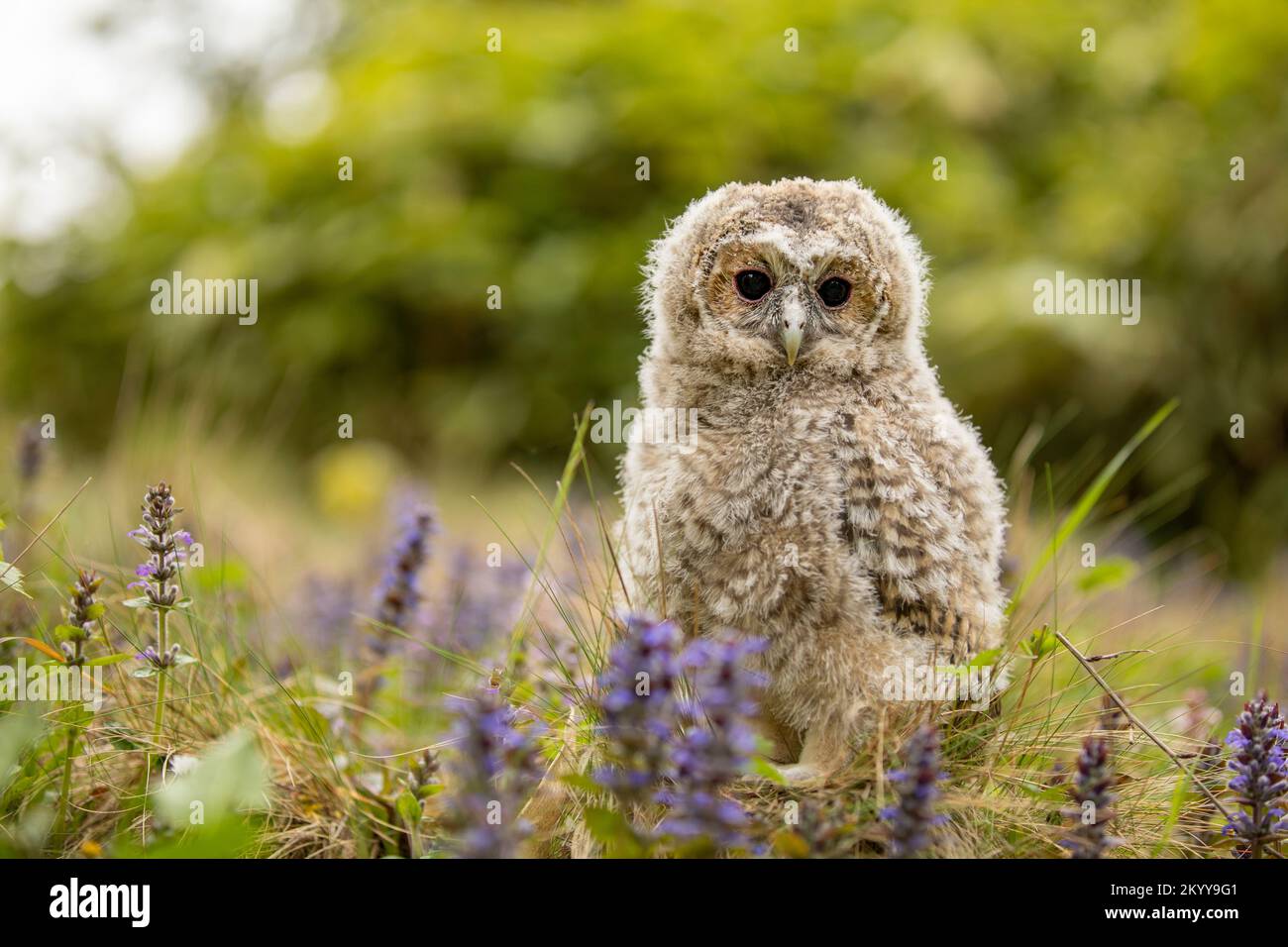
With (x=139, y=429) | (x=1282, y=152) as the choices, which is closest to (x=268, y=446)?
(x=139, y=429)

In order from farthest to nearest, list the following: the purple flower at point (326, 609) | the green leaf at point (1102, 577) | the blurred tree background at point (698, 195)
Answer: the blurred tree background at point (698, 195) → the purple flower at point (326, 609) → the green leaf at point (1102, 577)

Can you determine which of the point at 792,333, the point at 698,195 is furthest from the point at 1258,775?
the point at 698,195

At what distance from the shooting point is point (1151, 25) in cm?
688

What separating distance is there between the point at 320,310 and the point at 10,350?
2462mm

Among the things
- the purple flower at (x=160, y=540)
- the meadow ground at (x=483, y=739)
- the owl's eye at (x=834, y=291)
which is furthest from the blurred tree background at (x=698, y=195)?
the purple flower at (x=160, y=540)

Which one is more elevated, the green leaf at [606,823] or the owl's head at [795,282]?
the owl's head at [795,282]

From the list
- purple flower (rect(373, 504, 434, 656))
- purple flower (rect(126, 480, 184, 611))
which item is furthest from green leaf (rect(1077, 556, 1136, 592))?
purple flower (rect(126, 480, 184, 611))

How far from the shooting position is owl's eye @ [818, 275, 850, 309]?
6.98 feet

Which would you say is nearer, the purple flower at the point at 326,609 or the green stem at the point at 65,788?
the green stem at the point at 65,788

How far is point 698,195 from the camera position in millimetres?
Result: 5945

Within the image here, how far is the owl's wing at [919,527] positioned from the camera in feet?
6.37

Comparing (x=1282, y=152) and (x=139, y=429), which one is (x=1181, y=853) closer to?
(x=139, y=429)

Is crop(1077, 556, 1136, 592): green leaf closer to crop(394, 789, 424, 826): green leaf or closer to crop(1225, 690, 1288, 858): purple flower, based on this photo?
crop(1225, 690, 1288, 858): purple flower

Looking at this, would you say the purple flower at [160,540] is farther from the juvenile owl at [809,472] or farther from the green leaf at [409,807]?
the juvenile owl at [809,472]
